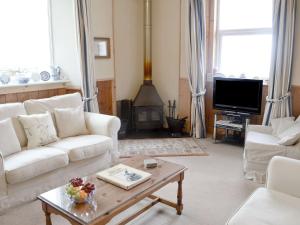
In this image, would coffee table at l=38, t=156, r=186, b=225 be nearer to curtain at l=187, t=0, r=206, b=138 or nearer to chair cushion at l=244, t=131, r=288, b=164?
chair cushion at l=244, t=131, r=288, b=164

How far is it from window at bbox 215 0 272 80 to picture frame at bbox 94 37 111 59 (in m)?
1.89

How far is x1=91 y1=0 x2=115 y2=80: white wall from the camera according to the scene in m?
4.54

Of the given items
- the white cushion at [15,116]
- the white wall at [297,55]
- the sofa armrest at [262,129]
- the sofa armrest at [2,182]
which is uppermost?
the white wall at [297,55]

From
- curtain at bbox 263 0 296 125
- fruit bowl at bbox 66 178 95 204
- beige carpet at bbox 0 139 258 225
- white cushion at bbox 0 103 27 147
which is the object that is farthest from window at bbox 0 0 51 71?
curtain at bbox 263 0 296 125

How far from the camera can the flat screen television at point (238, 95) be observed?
4398 mm

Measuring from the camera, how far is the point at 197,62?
16.2 feet

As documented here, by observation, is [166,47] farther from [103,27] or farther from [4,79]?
[4,79]

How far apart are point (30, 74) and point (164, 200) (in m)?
2.69

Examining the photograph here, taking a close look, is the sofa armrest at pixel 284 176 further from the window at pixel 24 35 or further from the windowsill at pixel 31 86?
the window at pixel 24 35

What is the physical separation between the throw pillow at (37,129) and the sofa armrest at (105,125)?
541 millimetres

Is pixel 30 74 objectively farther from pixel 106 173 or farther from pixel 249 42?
pixel 249 42

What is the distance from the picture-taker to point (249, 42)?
4.78m

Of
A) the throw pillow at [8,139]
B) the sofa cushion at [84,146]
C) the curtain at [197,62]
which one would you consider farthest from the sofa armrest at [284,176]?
the curtain at [197,62]

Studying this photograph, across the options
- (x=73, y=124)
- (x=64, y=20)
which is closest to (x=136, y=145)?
(x=73, y=124)
